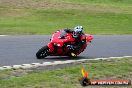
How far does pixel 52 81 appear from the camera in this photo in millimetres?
10250

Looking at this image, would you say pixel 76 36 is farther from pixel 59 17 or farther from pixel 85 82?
pixel 59 17

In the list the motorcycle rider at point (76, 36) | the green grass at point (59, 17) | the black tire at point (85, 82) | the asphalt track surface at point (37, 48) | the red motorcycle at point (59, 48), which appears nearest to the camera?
the black tire at point (85, 82)

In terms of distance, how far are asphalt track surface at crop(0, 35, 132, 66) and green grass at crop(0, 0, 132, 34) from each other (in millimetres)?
3671

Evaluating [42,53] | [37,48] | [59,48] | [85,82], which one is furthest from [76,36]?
[85,82]

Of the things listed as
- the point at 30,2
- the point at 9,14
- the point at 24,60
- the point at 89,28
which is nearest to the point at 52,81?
the point at 24,60

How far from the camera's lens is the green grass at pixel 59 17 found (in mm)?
26453

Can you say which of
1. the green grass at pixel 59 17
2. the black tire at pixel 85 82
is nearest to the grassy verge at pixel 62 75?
the black tire at pixel 85 82

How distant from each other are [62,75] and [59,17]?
21177 mm

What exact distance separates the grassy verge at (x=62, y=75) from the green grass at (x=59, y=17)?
36.5 ft

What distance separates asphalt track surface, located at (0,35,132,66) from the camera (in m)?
14.4

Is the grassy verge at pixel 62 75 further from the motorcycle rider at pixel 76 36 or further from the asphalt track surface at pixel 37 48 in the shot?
the asphalt track surface at pixel 37 48

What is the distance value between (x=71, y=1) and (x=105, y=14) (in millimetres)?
6626

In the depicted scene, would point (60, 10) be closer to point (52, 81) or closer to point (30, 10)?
point (30, 10)

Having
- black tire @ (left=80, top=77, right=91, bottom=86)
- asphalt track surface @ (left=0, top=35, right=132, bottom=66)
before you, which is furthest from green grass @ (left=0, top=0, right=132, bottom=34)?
black tire @ (left=80, top=77, right=91, bottom=86)
